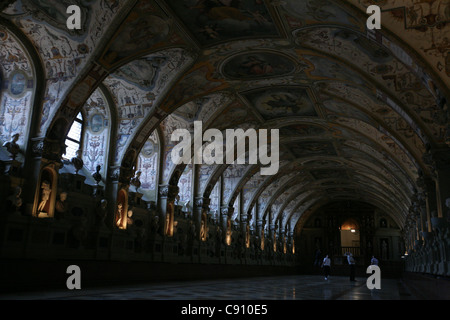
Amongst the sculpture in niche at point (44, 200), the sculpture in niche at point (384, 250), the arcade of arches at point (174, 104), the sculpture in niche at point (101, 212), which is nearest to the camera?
the arcade of arches at point (174, 104)

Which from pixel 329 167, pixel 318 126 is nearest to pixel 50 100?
pixel 318 126

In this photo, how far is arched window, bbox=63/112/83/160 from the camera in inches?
613

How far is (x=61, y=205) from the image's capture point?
1319 centimetres

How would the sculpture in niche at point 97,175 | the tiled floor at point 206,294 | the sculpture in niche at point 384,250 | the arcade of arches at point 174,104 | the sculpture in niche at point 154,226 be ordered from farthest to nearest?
1. the sculpture in niche at point 384,250
2. the sculpture in niche at point 154,226
3. the sculpture in niche at point 97,175
4. the arcade of arches at point 174,104
5. the tiled floor at point 206,294

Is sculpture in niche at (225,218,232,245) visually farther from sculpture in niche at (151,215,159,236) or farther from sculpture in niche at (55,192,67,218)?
sculpture in niche at (55,192,67,218)

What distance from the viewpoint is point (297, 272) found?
44469 mm

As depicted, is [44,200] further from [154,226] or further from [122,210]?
[154,226]

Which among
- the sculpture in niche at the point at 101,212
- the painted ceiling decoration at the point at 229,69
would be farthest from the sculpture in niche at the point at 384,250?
the sculpture in niche at the point at 101,212

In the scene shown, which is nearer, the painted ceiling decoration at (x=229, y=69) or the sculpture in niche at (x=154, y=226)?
the painted ceiling decoration at (x=229, y=69)

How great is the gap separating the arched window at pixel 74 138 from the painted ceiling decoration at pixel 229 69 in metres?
0.47

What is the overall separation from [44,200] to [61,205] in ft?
2.51

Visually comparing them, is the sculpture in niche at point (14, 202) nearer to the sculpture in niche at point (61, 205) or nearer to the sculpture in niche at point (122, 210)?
the sculpture in niche at point (61, 205)

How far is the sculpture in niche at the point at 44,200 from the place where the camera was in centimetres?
1235

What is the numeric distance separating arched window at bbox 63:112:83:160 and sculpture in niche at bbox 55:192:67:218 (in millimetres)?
2491
